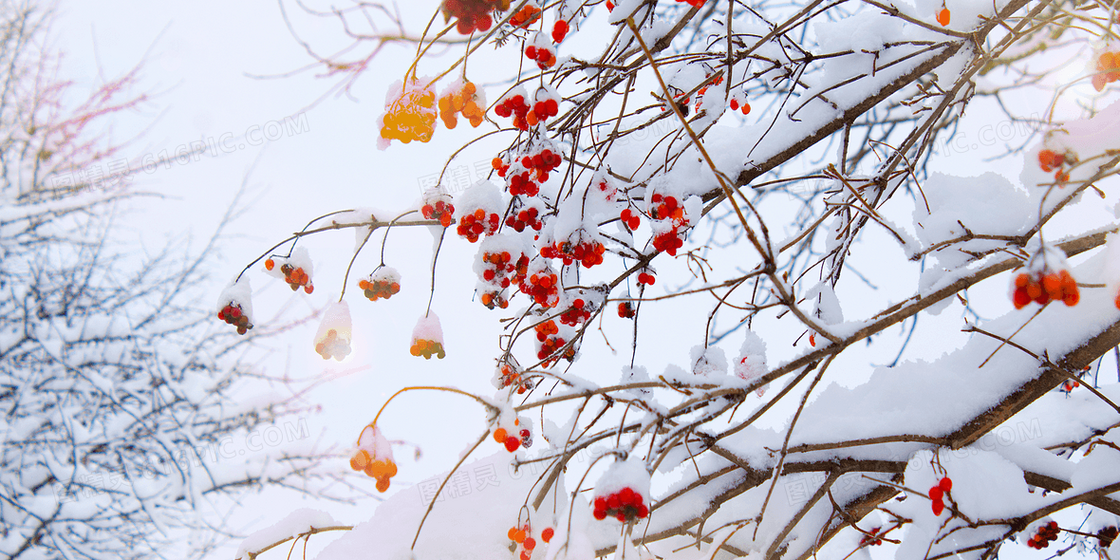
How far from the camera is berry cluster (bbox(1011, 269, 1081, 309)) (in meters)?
0.72

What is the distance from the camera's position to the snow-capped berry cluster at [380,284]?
172 centimetres

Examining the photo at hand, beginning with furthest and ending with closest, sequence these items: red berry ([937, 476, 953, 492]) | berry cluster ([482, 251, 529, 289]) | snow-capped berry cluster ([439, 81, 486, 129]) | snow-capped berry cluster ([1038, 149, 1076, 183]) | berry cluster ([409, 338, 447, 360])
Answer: berry cluster ([409, 338, 447, 360]), berry cluster ([482, 251, 529, 289]), snow-capped berry cluster ([439, 81, 486, 129]), red berry ([937, 476, 953, 492]), snow-capped berry cluster ([1038, 149, 1076, 183])

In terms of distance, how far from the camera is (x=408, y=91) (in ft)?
4.36

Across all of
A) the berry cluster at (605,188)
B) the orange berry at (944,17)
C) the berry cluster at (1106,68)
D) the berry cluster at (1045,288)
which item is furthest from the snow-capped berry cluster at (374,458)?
the orange berry at (944,17)

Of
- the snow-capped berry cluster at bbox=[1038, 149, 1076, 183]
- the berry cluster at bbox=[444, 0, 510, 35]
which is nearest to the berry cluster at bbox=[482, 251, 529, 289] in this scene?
the berry cluster at bbox=[444, 0, 510, 35]

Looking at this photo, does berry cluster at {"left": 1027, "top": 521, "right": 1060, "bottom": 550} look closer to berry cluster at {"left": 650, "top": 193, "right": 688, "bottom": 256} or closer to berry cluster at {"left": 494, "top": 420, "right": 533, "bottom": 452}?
berry cluster at {"left": 650, "top": 193, "right": 688, "bottom": 256}

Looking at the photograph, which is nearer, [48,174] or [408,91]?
[408,91]

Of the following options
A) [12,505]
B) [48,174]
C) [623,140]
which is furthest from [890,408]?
[48,174]

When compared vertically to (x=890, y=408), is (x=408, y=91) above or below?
above

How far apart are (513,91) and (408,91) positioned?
0.34 m

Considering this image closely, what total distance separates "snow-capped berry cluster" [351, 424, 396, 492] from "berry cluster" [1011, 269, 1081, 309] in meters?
1.21

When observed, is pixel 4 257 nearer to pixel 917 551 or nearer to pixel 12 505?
pixel 12 505

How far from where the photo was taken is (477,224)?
4.41 ft

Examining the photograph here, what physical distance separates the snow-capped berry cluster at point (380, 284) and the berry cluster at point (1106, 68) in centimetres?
182
